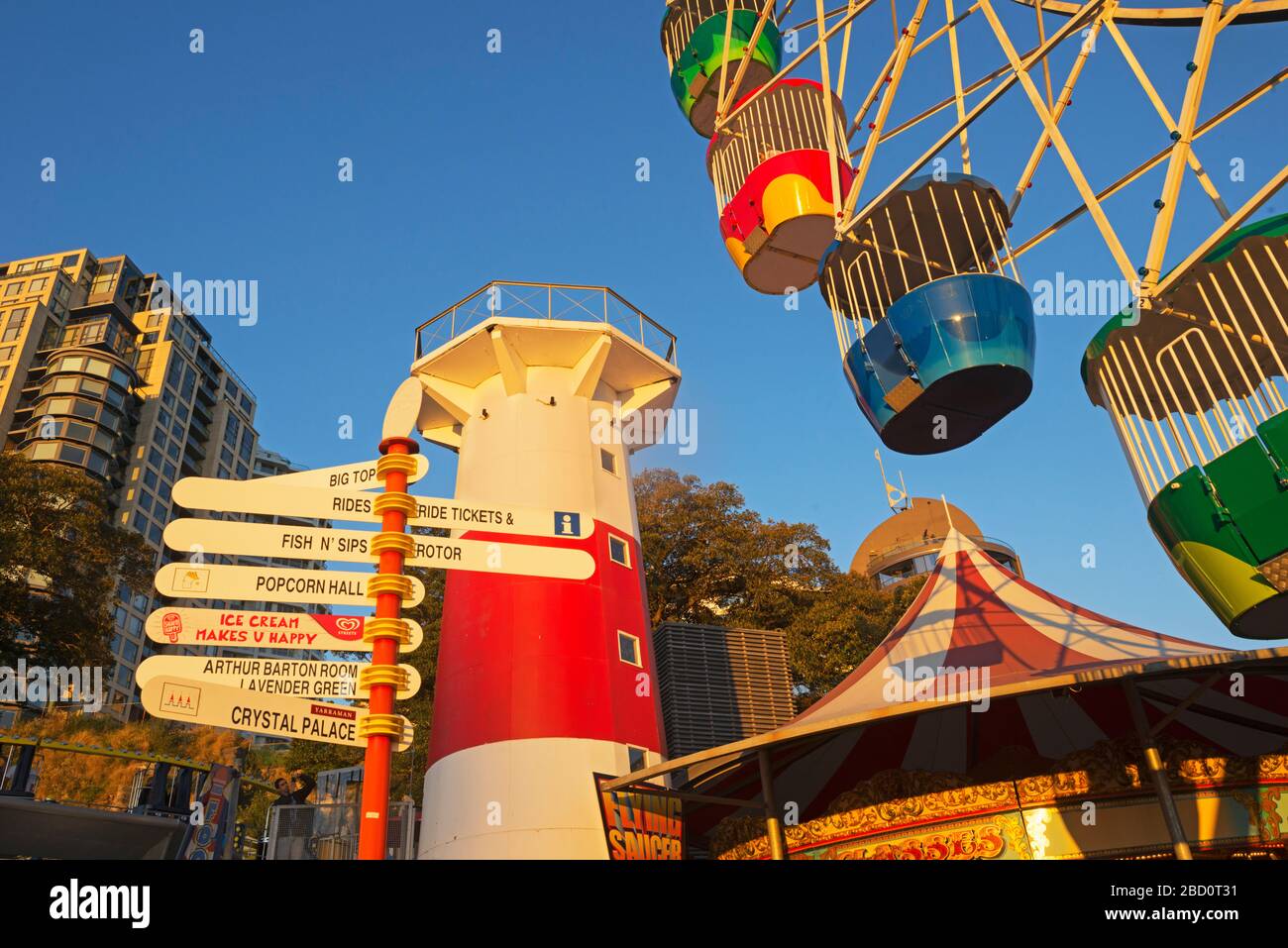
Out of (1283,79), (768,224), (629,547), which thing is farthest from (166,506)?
(1283,79)

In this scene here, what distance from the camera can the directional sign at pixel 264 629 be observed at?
267 inches

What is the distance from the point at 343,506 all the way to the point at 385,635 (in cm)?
118

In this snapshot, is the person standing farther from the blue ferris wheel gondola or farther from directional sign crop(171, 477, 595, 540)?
the blue ferris wheel gondola

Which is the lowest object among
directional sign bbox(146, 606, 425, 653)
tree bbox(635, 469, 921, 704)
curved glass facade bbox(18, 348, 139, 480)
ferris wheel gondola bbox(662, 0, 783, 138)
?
directional sign bbox(146, 606, 425, 653)

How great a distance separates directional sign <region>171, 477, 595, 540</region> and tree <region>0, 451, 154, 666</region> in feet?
103

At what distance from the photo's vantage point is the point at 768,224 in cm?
1536

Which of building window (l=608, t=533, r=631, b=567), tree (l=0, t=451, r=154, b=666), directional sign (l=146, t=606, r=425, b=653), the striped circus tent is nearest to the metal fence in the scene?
building window (l=608, t=533, r=631, b=567)

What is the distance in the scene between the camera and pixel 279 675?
693cm

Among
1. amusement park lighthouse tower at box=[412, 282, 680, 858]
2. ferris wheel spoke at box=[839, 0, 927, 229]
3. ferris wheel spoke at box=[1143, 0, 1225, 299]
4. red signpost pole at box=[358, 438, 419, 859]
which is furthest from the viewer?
amusement park lighthouse tower at box=[412, 282, 680, 858]

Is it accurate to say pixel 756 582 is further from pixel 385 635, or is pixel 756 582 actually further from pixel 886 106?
pixel 385 635

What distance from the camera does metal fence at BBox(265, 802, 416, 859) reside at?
62.4ft

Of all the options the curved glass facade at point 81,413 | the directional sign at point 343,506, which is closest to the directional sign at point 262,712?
the directional sign at point 343,506

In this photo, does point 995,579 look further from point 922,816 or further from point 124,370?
point 124,370

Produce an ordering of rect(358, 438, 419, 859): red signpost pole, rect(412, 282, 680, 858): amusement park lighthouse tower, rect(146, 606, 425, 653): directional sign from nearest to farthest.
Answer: rect(358, 438, 419, 859): red signpost pole
rect(146, 606, 425, 653): directional sign
rect(412, 282, 680, 858): amusement park lighthouse tower
